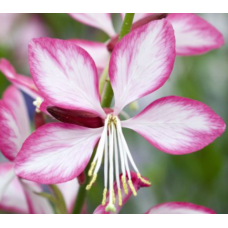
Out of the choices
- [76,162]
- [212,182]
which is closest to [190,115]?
[76,162]

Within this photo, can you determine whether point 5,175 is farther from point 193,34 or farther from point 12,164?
point 193,34

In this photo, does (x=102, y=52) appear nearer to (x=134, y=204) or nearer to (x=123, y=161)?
(x=123, y=161)

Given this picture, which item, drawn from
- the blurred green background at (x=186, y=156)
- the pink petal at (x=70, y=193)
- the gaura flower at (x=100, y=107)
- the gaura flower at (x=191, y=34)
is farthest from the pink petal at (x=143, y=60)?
the blurred green background at (x=186, y=156)

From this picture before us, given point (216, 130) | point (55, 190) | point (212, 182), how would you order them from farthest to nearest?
point (212, 182)
point (55, 190)
point (216, 130)

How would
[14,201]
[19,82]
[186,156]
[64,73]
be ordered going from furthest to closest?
[186,156], [14,201], [19,82], [64,73]

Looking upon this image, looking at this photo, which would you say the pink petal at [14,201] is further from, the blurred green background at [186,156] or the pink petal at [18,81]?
the blurred green background at [186,156]

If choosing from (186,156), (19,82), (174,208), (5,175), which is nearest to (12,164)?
(5,175)

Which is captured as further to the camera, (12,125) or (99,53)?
(99,53)
